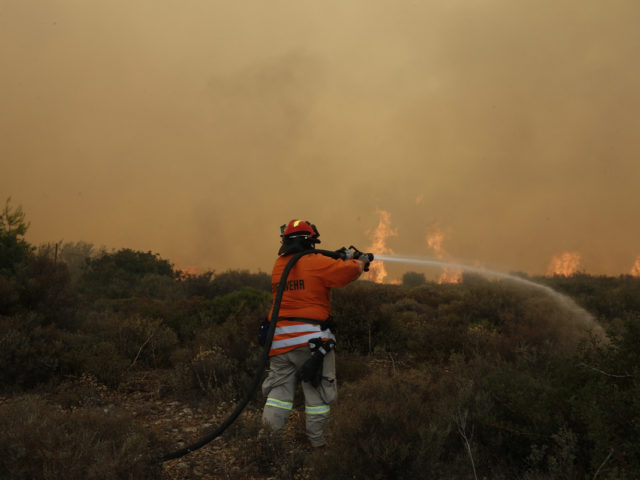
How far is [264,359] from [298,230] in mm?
1558

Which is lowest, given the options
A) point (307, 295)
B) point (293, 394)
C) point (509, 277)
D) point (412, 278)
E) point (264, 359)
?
point (293, 394)

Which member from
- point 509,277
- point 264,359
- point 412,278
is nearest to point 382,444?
point 264,359

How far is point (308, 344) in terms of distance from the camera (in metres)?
4.92

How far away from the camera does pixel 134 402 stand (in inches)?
263

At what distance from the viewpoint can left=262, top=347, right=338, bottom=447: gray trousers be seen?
4.76 meters

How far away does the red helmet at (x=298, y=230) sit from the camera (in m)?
5.34

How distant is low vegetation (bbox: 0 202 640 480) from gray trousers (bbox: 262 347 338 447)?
0.61ft

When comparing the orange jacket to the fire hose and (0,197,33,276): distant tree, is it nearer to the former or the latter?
the fire hose

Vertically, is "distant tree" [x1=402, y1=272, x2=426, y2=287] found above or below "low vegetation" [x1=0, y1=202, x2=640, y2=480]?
above

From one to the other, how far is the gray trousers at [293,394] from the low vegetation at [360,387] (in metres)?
0.19

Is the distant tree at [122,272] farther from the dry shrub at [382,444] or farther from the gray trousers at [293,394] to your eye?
the dry shrub at [382,444]

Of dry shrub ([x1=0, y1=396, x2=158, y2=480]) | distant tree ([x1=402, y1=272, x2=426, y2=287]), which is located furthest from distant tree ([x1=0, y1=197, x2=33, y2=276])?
distant tree ([x1=402, y1=272, x2=426, y2=287])

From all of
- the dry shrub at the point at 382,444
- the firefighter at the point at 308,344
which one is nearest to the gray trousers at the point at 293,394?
the firefighter at the point at 308,344

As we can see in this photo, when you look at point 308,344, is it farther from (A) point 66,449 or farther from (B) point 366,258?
(A) point 66,449
